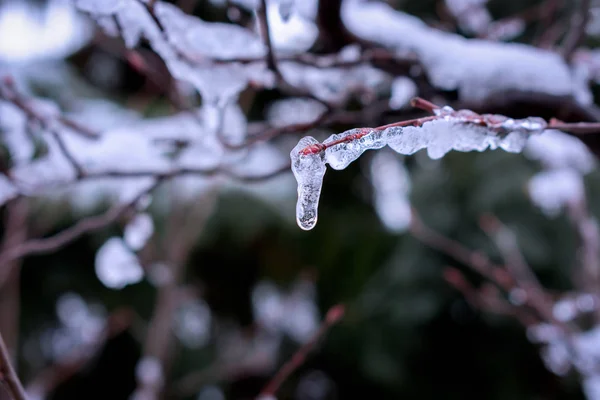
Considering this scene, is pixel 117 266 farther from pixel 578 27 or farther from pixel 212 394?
pixel 212 394

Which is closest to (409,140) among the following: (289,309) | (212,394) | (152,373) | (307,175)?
(307,175)

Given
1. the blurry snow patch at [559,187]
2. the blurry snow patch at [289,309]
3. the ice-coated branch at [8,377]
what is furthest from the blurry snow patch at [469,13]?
the blurry snow patch at [289,309]

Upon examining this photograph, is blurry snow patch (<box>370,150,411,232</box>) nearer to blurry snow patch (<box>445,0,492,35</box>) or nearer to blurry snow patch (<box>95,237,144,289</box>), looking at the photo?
blurry snow patch (<box>445,0,492,35</box>)

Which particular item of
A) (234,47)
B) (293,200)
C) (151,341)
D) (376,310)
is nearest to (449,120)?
(234,47)

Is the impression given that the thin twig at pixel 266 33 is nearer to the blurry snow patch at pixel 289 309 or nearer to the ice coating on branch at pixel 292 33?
the ice coating on branch at pixel 292 33

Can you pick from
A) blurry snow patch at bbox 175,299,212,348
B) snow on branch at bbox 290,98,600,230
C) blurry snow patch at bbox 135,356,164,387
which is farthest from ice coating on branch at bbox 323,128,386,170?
blurry snow patch at bbox 175,299,212,348
